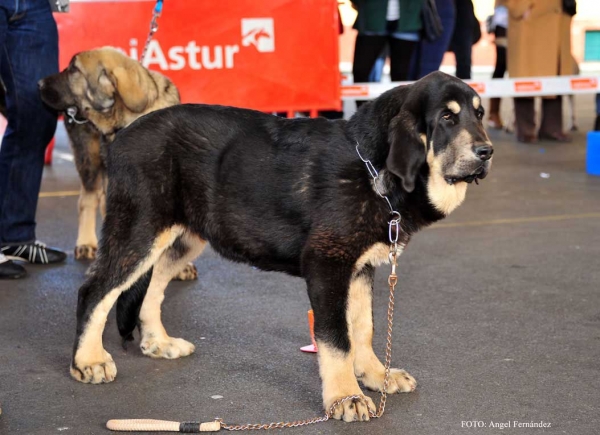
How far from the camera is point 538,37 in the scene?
12.0 m

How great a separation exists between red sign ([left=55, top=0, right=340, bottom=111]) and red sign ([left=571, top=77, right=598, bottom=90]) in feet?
11.3

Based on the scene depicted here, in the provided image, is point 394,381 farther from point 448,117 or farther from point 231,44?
point 231,44

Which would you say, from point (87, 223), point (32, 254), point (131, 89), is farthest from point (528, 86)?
point (32, 254)

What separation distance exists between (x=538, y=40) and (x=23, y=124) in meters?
7.94

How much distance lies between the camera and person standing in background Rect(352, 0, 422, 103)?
10.4 meters

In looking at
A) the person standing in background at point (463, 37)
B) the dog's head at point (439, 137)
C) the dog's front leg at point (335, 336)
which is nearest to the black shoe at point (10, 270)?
the dog's front leg at point (335, 336)

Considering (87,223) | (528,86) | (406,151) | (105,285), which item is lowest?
(87,223)

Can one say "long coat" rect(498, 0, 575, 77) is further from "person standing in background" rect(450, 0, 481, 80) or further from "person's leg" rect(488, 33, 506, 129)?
"person's leg" rect(488, 33, 506, 129)

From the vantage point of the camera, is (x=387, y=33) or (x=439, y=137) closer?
(x=439, y=137)

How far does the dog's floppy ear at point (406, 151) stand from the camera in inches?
139

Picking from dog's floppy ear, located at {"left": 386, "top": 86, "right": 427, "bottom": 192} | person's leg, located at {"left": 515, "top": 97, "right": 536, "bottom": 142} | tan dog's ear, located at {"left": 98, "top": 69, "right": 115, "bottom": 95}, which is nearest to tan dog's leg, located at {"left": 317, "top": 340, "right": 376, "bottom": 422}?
dog's floppy ear, located at {"left": 386, "top": 86, "right": 427, "bottom": 192}

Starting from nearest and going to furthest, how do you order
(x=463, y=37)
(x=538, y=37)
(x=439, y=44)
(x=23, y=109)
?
(x=23, y=109) < (x=439, y=44) < (x=538, y=37) < (x=463, y=37)

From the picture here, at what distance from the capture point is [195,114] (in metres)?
4.16

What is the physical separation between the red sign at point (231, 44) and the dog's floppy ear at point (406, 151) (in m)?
6.34
